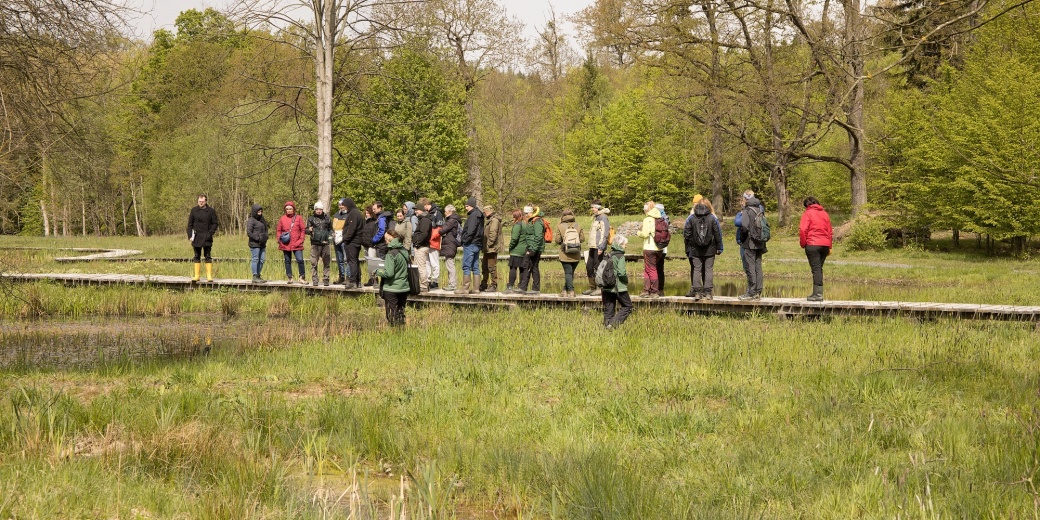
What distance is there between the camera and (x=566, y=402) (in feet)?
26.6

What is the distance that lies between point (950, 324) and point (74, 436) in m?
11.2

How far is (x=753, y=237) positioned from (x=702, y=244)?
858mm

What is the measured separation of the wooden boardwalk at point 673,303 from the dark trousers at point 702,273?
46 centimetres

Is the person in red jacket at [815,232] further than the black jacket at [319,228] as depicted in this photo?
No

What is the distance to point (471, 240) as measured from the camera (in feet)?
54.2

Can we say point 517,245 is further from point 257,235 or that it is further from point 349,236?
point 257,235

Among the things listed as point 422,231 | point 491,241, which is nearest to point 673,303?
point 491,241

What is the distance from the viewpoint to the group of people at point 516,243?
13594 mm

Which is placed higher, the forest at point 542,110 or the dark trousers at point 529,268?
the forest at point 542,110

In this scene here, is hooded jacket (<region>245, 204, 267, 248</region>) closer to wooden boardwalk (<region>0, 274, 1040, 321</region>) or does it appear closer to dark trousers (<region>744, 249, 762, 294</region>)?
wooden boardwalk (<region>0, 274, 1040, 321</region>)

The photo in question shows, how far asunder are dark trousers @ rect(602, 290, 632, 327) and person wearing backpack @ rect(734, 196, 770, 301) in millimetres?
2968

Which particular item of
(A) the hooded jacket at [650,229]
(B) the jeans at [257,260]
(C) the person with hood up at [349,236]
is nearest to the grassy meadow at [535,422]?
(A) the hooded jacket at [650,229]

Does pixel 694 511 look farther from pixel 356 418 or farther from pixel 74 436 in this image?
pixel 74 436

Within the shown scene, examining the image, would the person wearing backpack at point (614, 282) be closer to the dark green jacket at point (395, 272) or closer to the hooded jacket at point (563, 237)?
the dark green jacket at point (395, 272)
